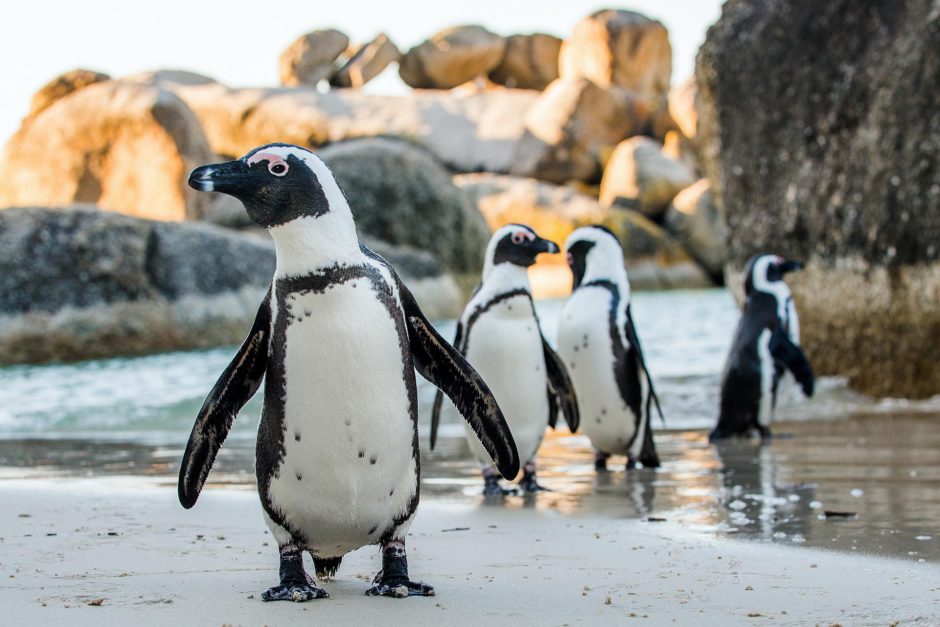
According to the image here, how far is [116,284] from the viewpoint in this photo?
1150 cm

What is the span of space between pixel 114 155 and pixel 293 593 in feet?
58.8

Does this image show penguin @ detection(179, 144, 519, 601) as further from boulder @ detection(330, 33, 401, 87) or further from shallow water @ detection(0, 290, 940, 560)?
boulder @ detection(330, 33, 401, 87)

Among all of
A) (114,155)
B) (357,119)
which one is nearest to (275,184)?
(114,155)

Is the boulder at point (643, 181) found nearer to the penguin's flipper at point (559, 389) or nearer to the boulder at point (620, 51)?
the boulder at point (620, 51)

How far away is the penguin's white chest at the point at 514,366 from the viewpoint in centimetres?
486

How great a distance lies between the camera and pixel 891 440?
19.1ft

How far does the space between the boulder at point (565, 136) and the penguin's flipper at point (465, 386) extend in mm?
36115

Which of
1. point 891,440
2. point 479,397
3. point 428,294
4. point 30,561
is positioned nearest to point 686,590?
point 479,397

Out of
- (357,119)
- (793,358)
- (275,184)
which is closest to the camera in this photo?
(275,184)

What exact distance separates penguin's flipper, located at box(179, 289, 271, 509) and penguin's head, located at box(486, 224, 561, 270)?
2.16 meters

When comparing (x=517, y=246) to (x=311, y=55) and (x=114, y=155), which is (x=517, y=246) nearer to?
(x=114, y=155)

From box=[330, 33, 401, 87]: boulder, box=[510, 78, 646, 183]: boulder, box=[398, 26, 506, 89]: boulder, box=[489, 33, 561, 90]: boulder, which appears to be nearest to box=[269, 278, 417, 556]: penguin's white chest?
box=[510, 78, 646, 183]: boulder

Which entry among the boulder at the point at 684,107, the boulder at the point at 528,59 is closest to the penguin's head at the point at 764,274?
the boulder at the point at 684,107

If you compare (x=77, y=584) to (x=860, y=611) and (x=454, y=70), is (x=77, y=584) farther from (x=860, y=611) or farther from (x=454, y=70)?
(x=454, y=70)
